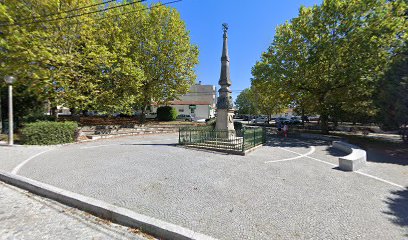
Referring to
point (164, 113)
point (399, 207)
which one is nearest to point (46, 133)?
point (399, 207)

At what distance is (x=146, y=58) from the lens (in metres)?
20.3

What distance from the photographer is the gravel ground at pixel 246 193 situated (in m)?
3.26

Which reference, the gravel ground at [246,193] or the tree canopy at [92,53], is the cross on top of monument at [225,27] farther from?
the gravel ground at [246,193]

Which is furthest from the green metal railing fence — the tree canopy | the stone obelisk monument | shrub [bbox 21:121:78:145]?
shrub [bbox 21:121:78:145]

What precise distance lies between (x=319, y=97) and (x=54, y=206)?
19244 millimetres

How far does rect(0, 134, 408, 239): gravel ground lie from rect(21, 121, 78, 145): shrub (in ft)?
13.5

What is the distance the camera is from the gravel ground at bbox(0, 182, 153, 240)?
3092mm

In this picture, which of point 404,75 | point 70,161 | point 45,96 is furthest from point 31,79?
point 404,75

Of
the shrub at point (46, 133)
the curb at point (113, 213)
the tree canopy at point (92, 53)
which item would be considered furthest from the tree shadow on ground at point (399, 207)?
the shrub at point (46, 133)

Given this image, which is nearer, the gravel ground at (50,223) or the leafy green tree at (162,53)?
the gravel ground at (50,223)

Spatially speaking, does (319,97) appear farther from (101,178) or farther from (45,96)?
(45,96)

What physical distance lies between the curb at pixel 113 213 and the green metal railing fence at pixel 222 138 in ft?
20.8

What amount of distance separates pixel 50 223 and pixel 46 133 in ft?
32.7

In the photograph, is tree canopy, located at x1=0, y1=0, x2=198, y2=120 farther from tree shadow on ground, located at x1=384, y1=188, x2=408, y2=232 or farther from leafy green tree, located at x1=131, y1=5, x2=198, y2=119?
tree shadow on ground, located at x1=384, y1=188, x2=408, y2=232
